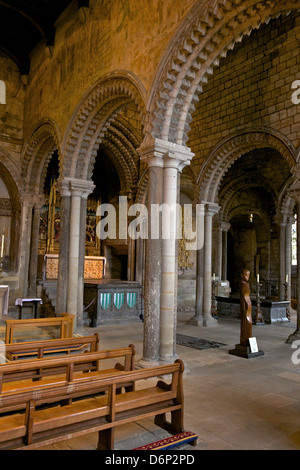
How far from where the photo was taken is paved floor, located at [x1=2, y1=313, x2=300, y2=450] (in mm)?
3377

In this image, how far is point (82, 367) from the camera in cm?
457

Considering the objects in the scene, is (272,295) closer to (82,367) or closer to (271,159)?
(271,159)

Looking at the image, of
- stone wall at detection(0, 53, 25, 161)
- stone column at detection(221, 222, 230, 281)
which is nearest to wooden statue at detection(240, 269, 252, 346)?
stone wall at detection(0, 53, 25, 161)

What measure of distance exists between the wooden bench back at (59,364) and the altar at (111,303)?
555 centimetres

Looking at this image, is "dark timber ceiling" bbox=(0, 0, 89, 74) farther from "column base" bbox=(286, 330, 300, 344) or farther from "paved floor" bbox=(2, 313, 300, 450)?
"column base" bbox=(286, 330, 300, 344)

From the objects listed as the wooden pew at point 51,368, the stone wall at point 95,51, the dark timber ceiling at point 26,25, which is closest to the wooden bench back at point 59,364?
the wooden pew at point 51,368

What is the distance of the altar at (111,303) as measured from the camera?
33.5 feet

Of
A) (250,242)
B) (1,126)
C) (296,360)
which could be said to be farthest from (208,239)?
(250,242)

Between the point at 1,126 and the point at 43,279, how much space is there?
5.33 meters

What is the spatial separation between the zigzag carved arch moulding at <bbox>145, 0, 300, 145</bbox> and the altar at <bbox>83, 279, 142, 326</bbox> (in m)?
5.60

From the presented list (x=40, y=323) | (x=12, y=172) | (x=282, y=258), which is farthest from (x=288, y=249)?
(x=40, y=323)

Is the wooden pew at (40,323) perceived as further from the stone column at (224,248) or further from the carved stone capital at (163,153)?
the stone column at (224,248)

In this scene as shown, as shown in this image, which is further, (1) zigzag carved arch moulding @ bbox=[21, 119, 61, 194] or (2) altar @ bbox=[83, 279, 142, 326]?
(1) zigzag carved arch moulding @ bbox=[21, 119, 61, 194]

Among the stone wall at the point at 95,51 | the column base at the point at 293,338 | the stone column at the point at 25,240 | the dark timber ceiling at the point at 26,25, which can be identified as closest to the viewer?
the stone wall at the point at 95,51
